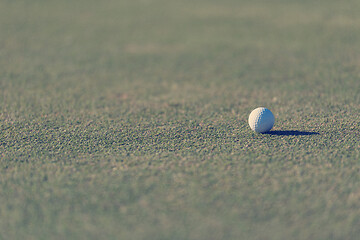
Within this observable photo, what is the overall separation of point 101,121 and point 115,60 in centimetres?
288

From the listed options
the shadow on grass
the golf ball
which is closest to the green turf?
the shadow on grass

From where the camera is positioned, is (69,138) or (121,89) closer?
(69,138)

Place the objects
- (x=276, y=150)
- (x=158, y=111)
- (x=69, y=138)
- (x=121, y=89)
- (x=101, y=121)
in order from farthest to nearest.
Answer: (x=121, y=89) → (x=158, y=111) → (x=101, y=121) → (x=69, y=138) → (x=276, y=150)

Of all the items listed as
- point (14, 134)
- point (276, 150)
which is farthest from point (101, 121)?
point (276, 150)

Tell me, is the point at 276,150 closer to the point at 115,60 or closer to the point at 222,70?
the point at 222,70

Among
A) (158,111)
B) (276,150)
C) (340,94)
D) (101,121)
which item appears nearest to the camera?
(276,150)

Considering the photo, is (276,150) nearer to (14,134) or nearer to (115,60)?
(14,134)

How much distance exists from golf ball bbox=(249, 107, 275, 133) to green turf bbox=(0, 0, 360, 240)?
15 centimetres

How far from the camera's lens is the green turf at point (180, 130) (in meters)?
3.04

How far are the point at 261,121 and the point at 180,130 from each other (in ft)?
3.01

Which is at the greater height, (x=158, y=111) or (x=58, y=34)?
(x=58, y=34)

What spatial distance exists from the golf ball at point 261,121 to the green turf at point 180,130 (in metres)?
0.15

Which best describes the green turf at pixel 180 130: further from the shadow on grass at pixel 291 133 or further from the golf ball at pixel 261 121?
the golf ball at pixel 261 121

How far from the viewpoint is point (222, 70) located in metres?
6.95
